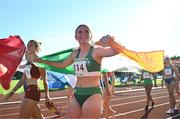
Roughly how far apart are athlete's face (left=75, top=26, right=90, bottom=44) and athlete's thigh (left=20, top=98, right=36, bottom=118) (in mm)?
2027

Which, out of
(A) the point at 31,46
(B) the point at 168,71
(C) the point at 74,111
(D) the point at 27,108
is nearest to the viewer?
(C) the point at 74,111

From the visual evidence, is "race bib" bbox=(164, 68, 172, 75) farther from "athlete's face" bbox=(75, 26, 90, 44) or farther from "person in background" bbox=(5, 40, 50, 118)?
"athlete's face" bbox=(75, 26, 90, 44)

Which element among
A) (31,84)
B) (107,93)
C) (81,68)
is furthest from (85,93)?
(107,93)

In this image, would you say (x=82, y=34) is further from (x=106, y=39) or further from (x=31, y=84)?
(x=31, y=84)

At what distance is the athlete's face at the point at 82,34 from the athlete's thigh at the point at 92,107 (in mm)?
898

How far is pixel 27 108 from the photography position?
7.62 m

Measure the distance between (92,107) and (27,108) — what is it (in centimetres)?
207

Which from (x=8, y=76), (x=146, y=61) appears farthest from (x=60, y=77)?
(x=146, y=61)

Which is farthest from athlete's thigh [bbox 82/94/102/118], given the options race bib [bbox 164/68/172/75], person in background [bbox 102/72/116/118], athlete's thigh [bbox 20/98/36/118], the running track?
race bib [bbox 164/68/172/75]

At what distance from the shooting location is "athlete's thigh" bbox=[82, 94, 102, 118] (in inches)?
234

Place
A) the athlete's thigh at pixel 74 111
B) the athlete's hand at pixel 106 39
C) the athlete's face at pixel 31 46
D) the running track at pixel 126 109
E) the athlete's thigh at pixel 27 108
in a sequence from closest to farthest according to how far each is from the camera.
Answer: the athlete's thigh at pixel 74 111, the athlete's hand at pixel 106 39, the athlete's thigh at pixel 27 108, the athlete's face at pixel 31 46, the running track at pixel 126 109

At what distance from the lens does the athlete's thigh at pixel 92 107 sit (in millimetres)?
5953

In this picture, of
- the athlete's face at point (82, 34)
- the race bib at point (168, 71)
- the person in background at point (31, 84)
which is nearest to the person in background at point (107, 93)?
the person in background at point (31, 84)

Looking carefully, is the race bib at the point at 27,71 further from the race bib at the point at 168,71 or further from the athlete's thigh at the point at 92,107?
the race bib at the point at 168,71
